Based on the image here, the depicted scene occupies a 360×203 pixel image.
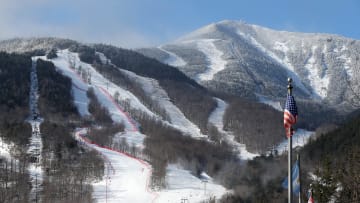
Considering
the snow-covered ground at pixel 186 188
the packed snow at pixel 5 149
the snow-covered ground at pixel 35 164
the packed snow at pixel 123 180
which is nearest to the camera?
the snow-covered ground at pixel 35 164

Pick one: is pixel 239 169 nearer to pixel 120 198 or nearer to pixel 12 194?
pixel 120 198

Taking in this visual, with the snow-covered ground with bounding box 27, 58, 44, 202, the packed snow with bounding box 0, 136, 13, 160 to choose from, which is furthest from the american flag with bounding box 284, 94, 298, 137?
the packed snow with bounding box 0, 136, 13, 160

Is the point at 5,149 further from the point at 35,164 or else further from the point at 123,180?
the point at 123,180

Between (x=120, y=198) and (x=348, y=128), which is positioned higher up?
(x=348, y=128)

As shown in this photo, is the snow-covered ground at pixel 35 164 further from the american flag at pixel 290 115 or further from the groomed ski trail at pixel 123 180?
the american flag at pixel 290 115

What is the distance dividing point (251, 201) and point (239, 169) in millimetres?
47391

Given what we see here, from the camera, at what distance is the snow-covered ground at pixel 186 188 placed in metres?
132

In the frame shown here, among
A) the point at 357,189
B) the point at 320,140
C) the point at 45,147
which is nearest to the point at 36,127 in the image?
the point at 45,147

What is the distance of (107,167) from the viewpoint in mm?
159875

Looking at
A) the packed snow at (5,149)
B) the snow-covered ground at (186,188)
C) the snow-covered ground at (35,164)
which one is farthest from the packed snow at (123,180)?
the packed snow at (5,149)

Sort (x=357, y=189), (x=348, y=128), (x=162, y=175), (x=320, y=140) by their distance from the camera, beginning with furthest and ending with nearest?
(x=320, y=140), (x=348, y=128), (x=162, y=175), (x=357, y=189)

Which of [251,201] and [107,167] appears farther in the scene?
[107,167]

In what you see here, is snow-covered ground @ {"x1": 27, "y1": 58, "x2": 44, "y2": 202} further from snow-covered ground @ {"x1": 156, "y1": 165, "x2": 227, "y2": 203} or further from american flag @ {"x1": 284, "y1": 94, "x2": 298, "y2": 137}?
american flag @ {"x1": 284, "y1": 94, "x2": 298, "y2": 137}

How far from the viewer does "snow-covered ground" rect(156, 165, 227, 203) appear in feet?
435
